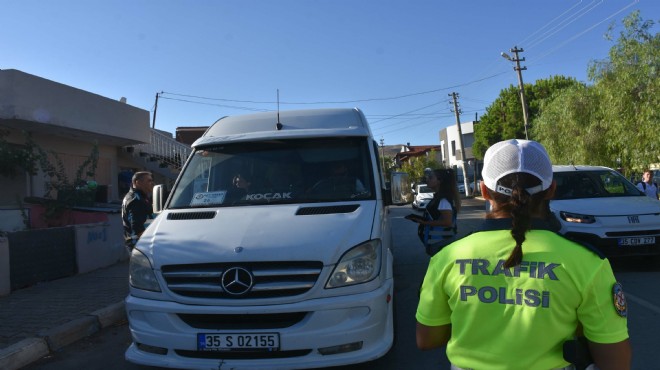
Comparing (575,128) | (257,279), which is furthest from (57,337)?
(575,128)

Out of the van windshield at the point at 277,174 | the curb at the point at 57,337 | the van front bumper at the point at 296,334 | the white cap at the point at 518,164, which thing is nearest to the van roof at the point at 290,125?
the van windshield at the point at 277,174

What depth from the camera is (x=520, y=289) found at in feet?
5.26

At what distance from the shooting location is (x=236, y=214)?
4.50 metres

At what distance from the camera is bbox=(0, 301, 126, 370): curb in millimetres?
4816

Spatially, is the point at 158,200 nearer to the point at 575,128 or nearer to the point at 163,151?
the point at 163,151

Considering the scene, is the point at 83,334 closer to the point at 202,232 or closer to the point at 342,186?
the point at 202,232

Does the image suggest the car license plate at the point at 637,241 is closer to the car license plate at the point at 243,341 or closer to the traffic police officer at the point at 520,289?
the car license plate at the point at 243,341

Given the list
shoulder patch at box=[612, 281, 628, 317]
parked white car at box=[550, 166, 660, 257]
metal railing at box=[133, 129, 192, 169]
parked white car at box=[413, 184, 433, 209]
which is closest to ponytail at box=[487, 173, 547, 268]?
shoulder patch at box=[612, 281, 628, 317]

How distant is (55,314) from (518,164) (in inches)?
244

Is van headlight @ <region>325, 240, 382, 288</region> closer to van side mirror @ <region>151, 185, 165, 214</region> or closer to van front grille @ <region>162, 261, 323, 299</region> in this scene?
van front grille @ <region>162, 261, 323, 299</region>

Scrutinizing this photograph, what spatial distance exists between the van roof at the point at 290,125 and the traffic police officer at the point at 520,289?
3.59 metres

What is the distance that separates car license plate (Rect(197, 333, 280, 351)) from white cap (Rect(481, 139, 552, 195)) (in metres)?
2.43

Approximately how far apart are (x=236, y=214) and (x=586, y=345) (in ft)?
10.9

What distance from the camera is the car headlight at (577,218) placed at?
788 cm
